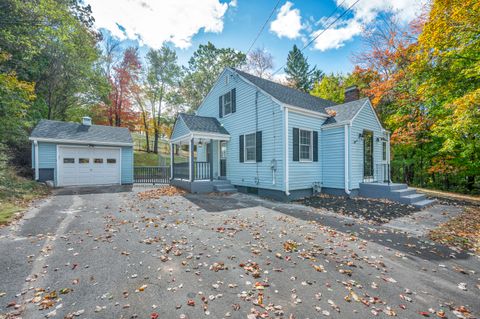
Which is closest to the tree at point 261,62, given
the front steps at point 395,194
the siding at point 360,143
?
the siding at point 360,143

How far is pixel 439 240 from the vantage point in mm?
4941

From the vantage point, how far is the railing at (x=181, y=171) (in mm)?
11819

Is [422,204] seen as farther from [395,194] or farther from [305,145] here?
[305,145]

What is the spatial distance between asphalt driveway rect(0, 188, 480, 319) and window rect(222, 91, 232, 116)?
793 centimetres

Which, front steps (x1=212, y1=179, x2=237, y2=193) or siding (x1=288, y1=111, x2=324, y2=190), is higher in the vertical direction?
siding (x1=288, y1=111, x2=324, y2=190)

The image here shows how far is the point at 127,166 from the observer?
1555cm

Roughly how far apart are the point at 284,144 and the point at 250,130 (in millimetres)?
2444

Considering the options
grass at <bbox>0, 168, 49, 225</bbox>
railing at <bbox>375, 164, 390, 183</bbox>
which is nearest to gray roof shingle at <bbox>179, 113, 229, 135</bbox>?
grass at <bbox>0, 168, 49, 225</bbox>

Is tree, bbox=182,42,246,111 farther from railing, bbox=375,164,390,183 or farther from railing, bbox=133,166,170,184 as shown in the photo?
railing, bbox=375,164,390,183

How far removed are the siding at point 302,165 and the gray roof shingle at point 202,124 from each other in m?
4.21

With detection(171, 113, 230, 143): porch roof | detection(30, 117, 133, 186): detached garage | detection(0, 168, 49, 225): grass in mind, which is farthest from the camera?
detection(30, 117, 133, 186): detached garage

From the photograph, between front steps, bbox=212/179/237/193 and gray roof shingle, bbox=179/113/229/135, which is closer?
front steps, bbox=212/179/237/193

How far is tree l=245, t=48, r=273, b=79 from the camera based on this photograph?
25.1m

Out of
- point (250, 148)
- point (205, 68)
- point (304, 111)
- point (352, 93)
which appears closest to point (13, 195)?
point (250, 148)
